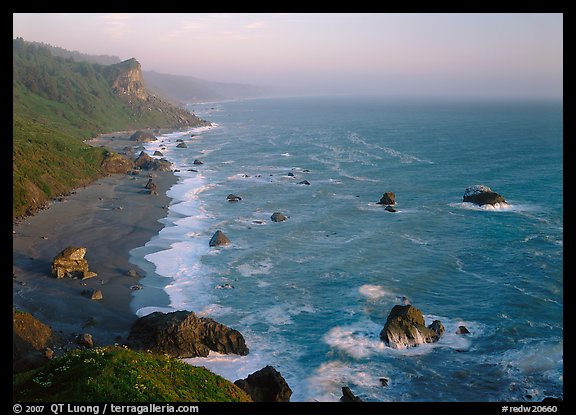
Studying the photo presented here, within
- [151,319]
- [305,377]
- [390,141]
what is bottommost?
[305,377]

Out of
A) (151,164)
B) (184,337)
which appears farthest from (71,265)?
(151,164)

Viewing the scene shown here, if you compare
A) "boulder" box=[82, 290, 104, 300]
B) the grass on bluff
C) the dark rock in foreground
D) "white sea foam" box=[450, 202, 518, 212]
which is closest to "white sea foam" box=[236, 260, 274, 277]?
"boulder" box=[82, 290, 104, 300]

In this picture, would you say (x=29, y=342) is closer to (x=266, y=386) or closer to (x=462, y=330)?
(x=266, y=386)

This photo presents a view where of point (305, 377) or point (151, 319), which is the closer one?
point (305, 377)
